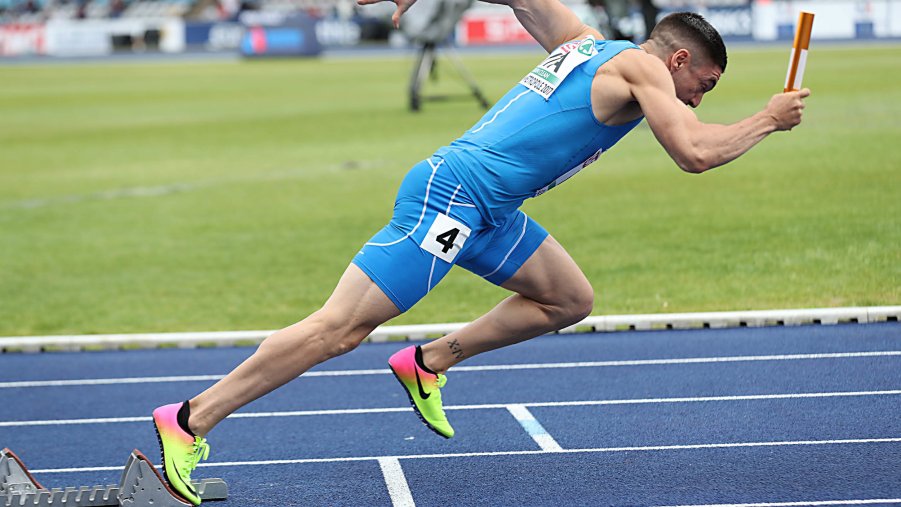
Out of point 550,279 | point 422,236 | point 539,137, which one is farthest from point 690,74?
point 422,236

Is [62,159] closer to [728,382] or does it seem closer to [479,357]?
[479,357]

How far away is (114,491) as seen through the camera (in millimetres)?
5141

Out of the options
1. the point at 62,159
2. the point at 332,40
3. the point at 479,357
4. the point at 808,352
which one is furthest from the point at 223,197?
the point at 332,40

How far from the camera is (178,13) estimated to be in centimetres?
6556

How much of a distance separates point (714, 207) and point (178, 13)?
55813mm

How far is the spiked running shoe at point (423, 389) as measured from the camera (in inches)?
223

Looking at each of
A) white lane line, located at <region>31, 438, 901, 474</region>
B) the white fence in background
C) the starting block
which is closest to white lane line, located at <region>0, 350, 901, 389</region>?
the white fence in background

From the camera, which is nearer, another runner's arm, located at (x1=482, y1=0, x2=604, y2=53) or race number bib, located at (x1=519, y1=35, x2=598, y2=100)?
race number bib, located at (x1=519, y1=35, x2=598, y2=100)

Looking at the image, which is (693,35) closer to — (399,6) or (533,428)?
(399,6)

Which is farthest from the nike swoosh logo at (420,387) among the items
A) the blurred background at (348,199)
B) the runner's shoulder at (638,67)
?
the blurred background at (348,199)

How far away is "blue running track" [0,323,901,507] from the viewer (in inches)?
209

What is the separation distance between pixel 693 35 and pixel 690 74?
0.15 metres

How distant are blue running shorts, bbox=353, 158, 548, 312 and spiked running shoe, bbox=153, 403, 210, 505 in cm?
94

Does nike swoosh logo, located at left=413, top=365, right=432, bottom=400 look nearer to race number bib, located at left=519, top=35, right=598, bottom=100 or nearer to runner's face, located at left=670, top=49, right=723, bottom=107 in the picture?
race number bib, located at left=519, top=35, right=598, bottom=100
